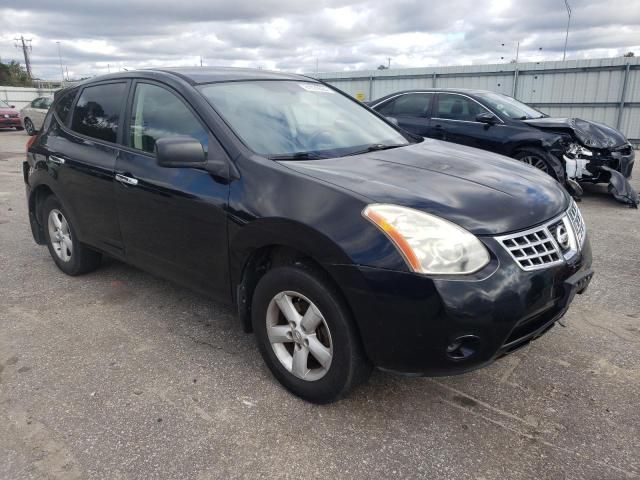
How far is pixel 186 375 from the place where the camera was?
2.98 metres

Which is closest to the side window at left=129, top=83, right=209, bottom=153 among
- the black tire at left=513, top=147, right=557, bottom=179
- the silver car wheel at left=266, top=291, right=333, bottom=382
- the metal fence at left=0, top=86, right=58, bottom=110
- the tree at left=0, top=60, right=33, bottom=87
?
the silver car wheel at left=266, top=291, right=333, bottom=382

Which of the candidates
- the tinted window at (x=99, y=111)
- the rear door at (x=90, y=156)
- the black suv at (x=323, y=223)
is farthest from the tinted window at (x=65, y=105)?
the black suv at (x=323, y=223)

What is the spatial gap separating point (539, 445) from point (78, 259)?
3671 mm

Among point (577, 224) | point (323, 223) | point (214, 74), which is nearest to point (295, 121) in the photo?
point (214, 74)

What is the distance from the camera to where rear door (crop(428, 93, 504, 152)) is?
7.95 meters

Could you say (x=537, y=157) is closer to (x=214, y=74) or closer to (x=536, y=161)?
(x=536, y=161)

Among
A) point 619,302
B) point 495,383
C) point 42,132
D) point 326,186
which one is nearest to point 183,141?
point 326,186

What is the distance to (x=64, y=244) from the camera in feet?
14.8

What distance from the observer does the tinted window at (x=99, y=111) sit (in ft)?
12.1

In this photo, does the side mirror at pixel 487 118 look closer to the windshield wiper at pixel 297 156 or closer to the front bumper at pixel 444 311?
the windshield wiper at pixel 297 156

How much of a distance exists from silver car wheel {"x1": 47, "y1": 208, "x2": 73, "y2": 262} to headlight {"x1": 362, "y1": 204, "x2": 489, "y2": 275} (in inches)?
125

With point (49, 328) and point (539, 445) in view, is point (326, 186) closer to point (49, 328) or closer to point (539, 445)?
point (539, 445)

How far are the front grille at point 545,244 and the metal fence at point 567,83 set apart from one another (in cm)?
1272

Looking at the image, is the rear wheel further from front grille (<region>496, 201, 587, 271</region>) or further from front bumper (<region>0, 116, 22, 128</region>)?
front grille (<region>496, 201, 587, 271</region>)
